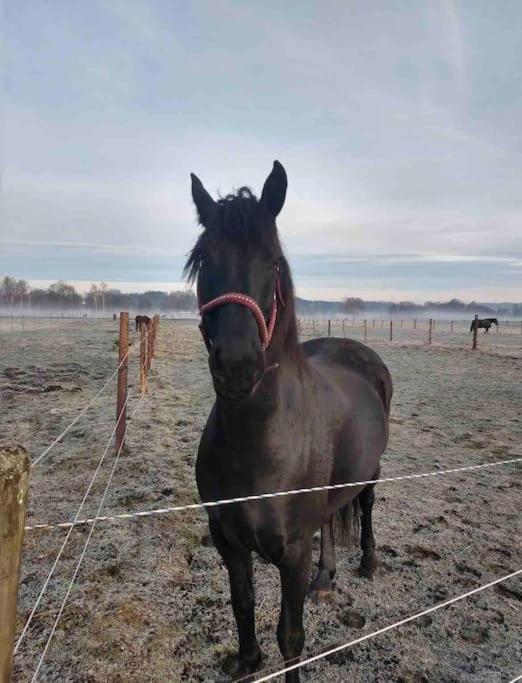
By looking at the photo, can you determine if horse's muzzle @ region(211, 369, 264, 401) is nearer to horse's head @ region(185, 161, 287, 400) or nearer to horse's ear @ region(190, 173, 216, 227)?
horse's head @ region(185, 161, 287, 400)

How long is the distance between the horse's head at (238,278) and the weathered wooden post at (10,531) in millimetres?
726

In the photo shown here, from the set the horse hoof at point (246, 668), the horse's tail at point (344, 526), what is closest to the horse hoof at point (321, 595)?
the horse's tail at point (344, 526)

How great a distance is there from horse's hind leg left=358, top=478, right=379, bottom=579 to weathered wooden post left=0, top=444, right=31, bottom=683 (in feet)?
9.36

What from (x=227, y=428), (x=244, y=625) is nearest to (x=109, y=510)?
(x=244, y=625)

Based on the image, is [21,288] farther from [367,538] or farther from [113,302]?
[367,538]

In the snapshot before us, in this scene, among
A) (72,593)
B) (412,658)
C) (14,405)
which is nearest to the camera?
(412,658)

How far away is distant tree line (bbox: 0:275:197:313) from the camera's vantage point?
399 ft

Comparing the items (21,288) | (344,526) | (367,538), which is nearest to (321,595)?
(344,526)

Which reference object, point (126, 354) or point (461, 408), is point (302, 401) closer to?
point (126, 354)

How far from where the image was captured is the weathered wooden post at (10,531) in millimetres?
924

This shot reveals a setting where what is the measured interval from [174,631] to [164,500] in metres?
1.69

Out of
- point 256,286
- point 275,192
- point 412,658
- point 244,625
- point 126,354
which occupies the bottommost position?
point 412,658

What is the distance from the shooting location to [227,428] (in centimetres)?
198

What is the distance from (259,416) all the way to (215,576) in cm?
184
